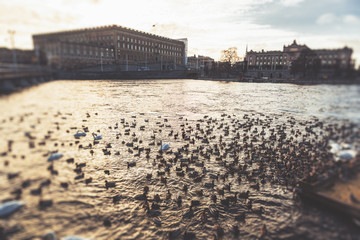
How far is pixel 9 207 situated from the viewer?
19.8 feet

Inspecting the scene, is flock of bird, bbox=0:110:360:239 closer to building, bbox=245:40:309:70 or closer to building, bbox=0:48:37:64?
building, bbox=0:48:37:64

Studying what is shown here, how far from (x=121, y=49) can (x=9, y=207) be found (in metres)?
108

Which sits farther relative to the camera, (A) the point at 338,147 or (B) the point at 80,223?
(B) the point at 80,223

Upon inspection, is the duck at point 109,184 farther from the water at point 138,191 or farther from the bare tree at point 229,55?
the bare tree at point 229,55

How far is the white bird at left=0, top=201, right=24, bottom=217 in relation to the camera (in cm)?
590

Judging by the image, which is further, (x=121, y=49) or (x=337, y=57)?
(x=121, y=49)

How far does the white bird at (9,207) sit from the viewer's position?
232 inches

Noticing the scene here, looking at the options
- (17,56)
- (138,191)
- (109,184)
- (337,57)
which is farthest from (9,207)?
(337,57)

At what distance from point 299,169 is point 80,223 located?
9846 mm

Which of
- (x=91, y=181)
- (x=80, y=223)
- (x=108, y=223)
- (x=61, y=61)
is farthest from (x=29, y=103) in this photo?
(x=108, y=223)

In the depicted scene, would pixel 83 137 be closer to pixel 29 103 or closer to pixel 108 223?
pixel 29 103

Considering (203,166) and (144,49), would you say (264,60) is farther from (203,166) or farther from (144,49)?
(203,166)

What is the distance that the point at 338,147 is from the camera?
5824 mm

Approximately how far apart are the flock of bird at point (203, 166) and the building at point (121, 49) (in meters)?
3.97
